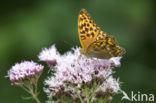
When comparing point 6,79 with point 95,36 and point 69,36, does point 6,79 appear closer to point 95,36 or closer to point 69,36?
point 69,36

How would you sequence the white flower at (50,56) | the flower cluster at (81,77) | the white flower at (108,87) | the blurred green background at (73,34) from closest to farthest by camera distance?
the flower cluster at (81,77) < the white flower at (108,87) < the white flower at (50,56) < the blurred green background at (73,34)

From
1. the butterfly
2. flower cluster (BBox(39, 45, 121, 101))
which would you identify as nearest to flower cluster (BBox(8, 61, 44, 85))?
flower cluster (BBox(39, 45, 121, 101))

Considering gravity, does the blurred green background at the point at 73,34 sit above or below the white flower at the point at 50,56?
above

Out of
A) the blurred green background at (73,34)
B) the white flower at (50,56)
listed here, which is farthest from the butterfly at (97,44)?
the blurred green background at (73,34)

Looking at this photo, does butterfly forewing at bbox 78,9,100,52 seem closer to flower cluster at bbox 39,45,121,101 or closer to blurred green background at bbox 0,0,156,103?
flower cluster at bbox 39,45,121,101

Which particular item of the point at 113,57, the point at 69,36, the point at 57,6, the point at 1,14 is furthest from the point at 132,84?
the point at 1,14

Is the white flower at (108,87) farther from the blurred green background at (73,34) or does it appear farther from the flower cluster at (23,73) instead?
the blurred green background at (73,34)
